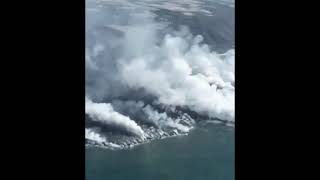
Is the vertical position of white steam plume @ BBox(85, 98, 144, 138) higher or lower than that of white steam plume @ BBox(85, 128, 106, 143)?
higher

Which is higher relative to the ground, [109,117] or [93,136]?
[109,117]

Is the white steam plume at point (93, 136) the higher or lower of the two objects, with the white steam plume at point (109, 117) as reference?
Answer: lower
